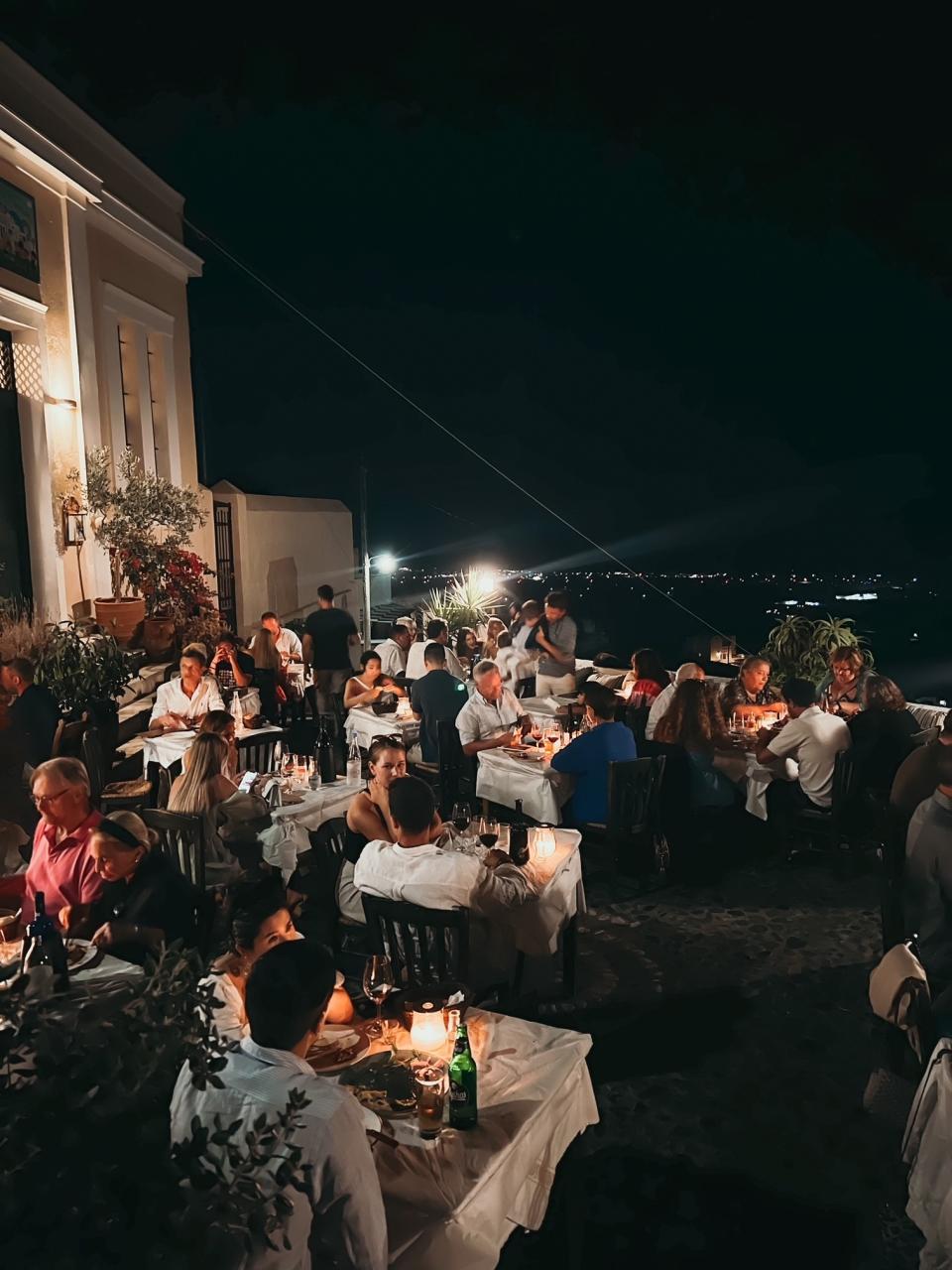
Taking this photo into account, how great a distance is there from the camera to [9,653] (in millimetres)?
9047

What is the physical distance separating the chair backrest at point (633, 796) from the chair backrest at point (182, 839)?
2698 mm

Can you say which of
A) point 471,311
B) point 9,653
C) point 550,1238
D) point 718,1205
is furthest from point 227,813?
point 471,311

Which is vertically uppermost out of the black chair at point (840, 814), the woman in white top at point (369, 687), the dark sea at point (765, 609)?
the woman in white top at point (369, 687)

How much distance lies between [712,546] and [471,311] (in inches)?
3141

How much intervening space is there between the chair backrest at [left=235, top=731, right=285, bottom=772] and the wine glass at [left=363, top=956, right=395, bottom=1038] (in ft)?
12.5

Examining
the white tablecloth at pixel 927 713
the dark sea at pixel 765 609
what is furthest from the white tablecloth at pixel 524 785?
the dark sea at pixel 765 609

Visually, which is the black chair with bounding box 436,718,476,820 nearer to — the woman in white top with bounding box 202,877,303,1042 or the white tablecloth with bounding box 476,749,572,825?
the white tablecloth with bounding box 476,749,572,825

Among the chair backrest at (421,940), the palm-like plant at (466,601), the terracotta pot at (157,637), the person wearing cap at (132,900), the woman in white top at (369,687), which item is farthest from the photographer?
the palm-like plant at (466,601)

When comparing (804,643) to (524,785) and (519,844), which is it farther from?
(519,844)

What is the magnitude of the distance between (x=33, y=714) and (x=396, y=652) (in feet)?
14.1

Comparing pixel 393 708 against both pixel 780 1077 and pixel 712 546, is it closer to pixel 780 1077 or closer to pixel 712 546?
pixel 780 1077

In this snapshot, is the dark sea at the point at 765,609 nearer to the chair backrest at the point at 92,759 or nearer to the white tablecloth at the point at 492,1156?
the chair backrest at the point at 92,759

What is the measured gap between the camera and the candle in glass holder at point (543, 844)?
4.93 metres

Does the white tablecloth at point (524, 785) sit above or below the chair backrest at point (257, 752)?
below
